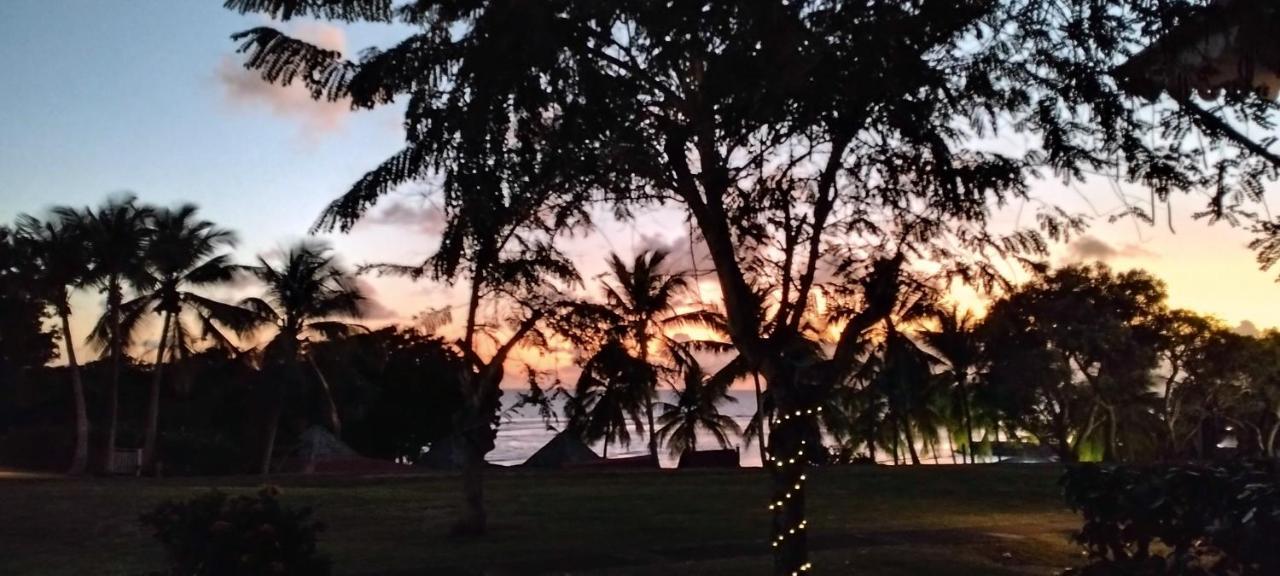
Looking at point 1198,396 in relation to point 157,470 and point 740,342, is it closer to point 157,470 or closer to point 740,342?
point 157,470

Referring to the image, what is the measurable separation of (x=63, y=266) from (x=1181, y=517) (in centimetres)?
3599

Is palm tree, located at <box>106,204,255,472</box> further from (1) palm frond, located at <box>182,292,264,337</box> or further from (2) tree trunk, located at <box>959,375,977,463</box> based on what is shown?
(2) tree trunk, located at <box>959,375,977,463</box>

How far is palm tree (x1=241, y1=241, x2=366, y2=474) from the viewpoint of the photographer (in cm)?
4212

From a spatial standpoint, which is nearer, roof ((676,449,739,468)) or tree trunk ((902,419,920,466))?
roof ((676,449,739,468))

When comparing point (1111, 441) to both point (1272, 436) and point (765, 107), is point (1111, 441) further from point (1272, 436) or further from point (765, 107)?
point (765, 107)

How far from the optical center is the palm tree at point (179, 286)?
39.3 metres

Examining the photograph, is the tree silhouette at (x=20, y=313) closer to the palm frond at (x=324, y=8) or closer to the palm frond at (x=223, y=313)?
the palm frond at (x=223, y=313)

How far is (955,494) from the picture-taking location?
21.1m

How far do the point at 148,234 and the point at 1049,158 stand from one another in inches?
1372

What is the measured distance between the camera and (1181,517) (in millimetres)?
8883

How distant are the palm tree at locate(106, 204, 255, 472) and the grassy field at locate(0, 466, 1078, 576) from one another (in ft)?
52.2

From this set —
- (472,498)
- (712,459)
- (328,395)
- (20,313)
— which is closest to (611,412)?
(712,459)

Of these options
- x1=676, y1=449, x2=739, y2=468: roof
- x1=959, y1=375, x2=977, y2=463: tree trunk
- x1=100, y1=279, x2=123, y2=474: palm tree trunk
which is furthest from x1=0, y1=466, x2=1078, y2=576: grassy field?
x1=959, y1=375, x2=977, y2=463: tree trunk

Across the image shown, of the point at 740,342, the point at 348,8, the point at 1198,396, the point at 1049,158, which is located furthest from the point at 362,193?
the point at 1198,396
